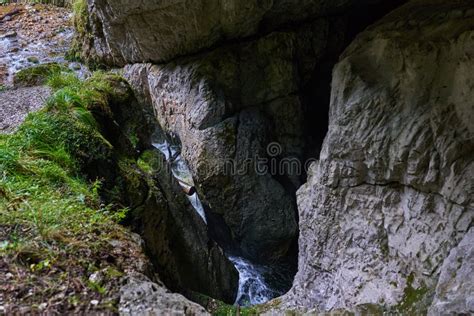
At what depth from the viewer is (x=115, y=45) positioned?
360 inches

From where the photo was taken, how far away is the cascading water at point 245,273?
7565 mm

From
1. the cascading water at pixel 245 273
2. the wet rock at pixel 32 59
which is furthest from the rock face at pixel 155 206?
the wet rock at pixel 32 59

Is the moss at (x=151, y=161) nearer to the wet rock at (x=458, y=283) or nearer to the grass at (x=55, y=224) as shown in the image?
the grass at (x=55, y=224)

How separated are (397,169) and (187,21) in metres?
4.90

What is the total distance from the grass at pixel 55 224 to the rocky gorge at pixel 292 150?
23cm

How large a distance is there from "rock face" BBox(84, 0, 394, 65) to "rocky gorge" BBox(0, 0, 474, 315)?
1.5 inches

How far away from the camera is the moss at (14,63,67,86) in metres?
8.47

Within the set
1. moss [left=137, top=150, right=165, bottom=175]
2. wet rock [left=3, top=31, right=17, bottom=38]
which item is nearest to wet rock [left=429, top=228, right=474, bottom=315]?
moss [left=137, top=150, right=165, bottom=175]

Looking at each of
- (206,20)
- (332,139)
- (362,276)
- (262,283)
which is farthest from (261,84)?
(362,276)

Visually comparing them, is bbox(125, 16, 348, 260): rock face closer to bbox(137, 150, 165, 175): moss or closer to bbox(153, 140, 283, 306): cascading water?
bbox(153, 140, 283, 306): cascading water

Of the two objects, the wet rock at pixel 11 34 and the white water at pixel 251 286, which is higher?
the wet rock at pixel 11 34

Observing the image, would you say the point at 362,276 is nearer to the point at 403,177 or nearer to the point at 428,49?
the point at 403,177

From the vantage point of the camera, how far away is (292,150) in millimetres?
9102

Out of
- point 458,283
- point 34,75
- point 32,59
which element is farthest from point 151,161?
point 32,59
